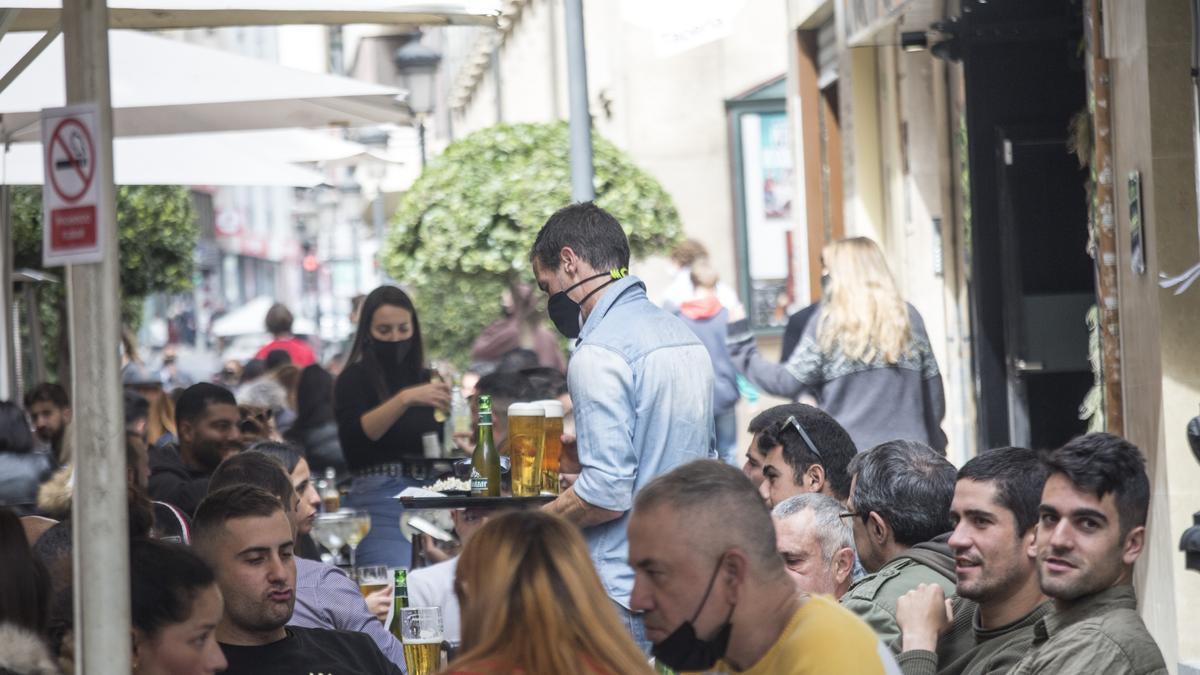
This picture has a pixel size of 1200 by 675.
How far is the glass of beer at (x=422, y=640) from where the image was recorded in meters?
4.85

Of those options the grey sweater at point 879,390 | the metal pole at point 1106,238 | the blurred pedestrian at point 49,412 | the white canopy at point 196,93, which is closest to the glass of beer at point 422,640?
the metal pole at point 1106,238

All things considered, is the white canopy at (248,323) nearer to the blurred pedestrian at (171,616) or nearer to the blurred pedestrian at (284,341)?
the blurred pedestrian at (284,341)

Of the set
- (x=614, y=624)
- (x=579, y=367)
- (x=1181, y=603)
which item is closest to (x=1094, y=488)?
(x=614, y=624)

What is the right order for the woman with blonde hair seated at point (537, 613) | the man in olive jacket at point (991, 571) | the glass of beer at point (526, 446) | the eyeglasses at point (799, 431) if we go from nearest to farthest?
the woman with blonde hair seated at point (537, 613)
the man in olive jacket at point (991, 571)
the glass of beer at point (526, 446)
the eyeglasses at point (799, 431)

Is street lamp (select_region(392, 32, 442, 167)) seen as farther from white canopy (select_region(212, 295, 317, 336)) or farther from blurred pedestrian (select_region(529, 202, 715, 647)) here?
white canopy (select_region(212, 295, 317, 336))

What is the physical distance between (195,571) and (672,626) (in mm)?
1285

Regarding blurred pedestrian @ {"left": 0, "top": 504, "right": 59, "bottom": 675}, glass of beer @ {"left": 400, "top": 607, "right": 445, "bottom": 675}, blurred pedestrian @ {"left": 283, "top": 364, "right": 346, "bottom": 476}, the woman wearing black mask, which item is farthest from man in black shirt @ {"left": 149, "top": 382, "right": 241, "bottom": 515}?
blurred pedestrian @ {"left": 0, "top": 504, "right": 59, "bottom": 675}

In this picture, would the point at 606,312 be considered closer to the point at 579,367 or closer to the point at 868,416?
the point at 579,367

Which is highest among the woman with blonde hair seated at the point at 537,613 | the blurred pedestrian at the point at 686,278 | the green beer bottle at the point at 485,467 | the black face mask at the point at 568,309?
the blurred pedestrian at the point at 686,278

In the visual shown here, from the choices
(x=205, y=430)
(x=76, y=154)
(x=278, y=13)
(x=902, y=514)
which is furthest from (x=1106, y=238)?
(x=76, y=154)

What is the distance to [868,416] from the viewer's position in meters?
8.37

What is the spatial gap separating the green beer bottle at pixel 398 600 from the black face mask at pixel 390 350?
317 cm

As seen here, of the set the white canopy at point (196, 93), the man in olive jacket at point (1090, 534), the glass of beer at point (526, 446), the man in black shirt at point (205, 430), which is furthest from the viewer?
the white canopy at point (196, 93)

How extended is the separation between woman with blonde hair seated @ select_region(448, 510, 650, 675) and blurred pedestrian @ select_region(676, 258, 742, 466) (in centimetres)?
953
